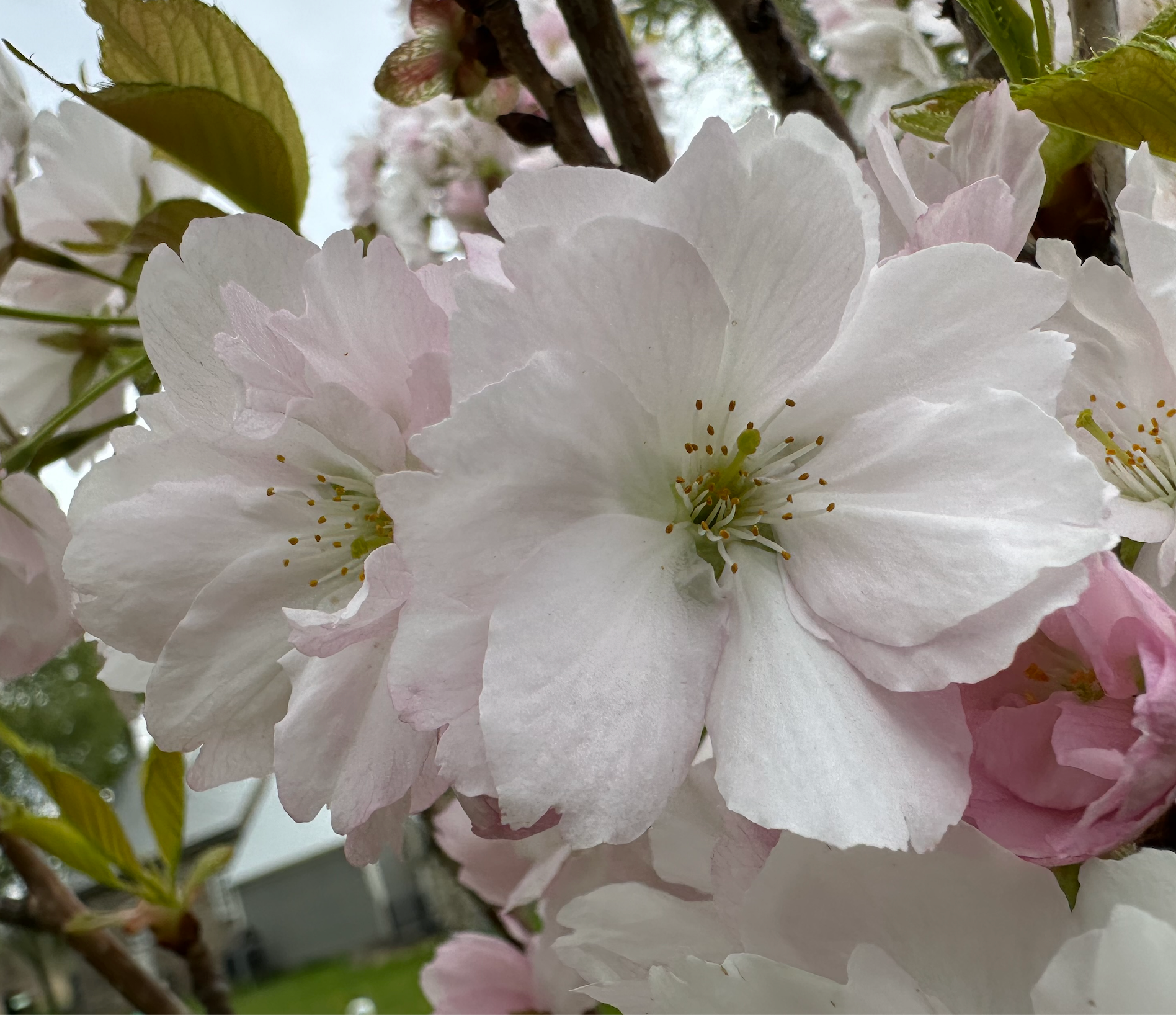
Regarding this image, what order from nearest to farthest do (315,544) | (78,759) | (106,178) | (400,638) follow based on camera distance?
(400,638) < (315,544) < (106,178) < (78,759)

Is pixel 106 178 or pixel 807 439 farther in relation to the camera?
pixel 106 178

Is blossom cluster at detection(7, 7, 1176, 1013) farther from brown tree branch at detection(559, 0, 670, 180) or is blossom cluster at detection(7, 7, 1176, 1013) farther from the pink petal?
the pink petal

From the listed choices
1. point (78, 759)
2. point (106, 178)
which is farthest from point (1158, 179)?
point (78, 759)

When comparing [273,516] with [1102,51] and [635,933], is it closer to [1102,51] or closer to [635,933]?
[635,933]

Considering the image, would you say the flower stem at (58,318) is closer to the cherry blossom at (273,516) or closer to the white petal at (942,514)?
the cherry blossom at (273,516)

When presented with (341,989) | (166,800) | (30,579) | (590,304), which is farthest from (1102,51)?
(341,989)

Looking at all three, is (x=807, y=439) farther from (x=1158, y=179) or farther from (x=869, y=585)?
(x=1158, y=179)

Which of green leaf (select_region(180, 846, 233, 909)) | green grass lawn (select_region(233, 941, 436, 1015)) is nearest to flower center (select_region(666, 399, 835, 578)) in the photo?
green leaf (select_region(180, 846, 233, 909))
